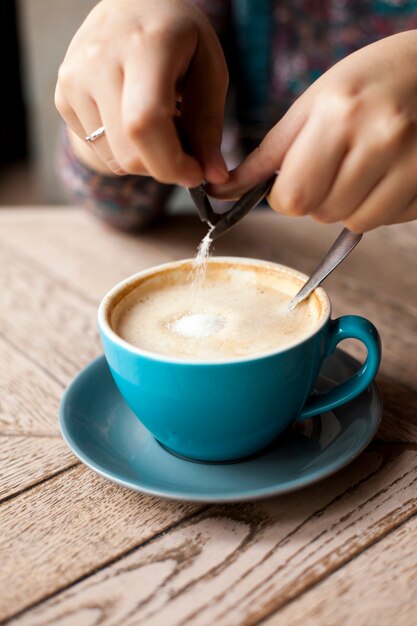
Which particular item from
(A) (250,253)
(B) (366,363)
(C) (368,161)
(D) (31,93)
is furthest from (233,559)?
(D) (31,93)

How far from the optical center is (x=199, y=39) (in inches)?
23.8

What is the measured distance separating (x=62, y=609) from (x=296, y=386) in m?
0.23

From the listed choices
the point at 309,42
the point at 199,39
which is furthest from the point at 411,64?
the point at 309,42

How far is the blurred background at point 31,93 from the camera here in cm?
199

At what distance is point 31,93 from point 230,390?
8.11 ft

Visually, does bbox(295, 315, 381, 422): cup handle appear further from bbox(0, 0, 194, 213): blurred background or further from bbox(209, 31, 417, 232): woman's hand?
bbox(0, 0, 194, 213): blurred background

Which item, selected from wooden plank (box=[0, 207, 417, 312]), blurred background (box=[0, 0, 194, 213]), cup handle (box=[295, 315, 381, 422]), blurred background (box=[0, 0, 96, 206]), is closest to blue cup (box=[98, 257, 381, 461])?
cup handle (box=[295, 315, 381, 422])

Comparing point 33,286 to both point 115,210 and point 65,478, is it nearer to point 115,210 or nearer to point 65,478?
point 115,210

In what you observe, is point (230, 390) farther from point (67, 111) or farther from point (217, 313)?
point (67, 111)

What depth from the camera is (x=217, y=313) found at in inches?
23.9

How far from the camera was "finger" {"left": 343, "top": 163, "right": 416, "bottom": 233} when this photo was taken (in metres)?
0.53

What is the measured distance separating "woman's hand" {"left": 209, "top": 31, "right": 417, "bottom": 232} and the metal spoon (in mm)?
10

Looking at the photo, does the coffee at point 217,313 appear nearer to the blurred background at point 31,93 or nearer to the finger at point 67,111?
the finger at point 67,111

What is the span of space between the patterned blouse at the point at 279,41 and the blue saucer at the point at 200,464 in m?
0.84
